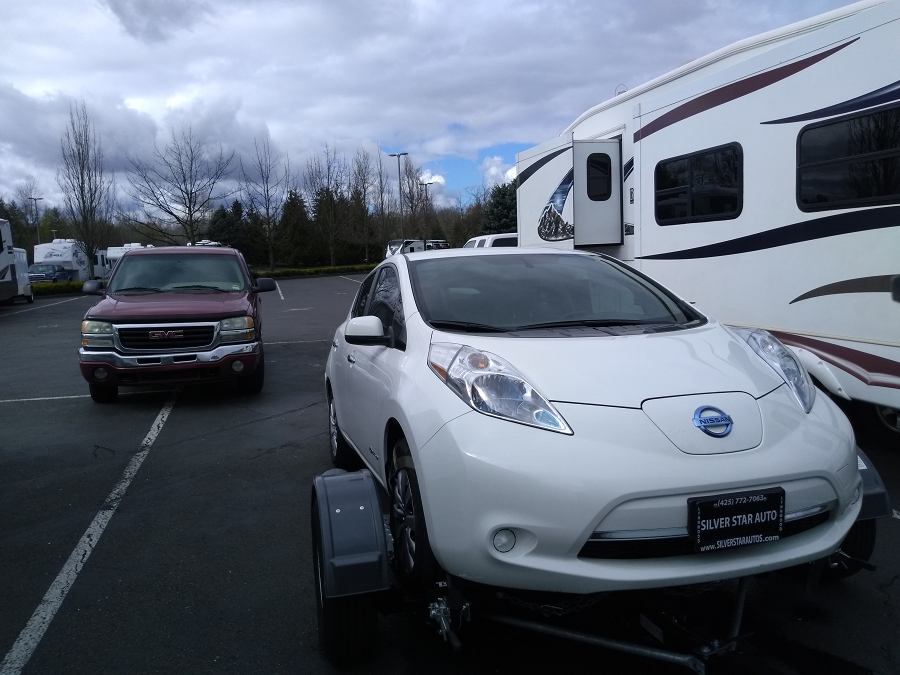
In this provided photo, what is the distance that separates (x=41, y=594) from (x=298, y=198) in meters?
55.1

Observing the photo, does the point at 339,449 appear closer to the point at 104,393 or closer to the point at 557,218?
the point at 104,393

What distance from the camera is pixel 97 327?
8.13m

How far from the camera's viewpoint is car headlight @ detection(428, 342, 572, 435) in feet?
9.28

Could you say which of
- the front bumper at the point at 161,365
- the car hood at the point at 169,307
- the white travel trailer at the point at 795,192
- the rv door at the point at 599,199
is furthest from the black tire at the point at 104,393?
the white travel trailer at the point at 795,192

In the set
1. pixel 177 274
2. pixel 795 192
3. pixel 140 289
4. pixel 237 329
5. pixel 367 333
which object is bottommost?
pixel 237 329

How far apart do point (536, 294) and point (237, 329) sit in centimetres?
519

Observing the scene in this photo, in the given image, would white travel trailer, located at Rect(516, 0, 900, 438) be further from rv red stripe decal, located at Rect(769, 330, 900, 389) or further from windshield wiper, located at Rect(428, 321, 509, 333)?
windshield wiper, located at Rect(428, 321, 509, 333)

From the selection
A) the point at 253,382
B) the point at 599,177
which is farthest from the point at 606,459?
the point at 599,177

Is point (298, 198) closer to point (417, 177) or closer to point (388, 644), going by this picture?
point (417, 177)

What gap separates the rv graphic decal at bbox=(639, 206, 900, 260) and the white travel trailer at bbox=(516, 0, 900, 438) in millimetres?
10

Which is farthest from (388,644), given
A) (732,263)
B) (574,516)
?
(732,263)

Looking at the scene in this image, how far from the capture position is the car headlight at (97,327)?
812 cm

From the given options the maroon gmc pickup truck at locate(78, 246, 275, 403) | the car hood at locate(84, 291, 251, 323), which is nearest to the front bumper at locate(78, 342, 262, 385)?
the maroon gmc pickup truck at locate(78, 246, 275, 403)

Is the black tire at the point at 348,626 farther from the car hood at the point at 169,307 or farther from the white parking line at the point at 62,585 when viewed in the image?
the car hood at the point at 169,307
